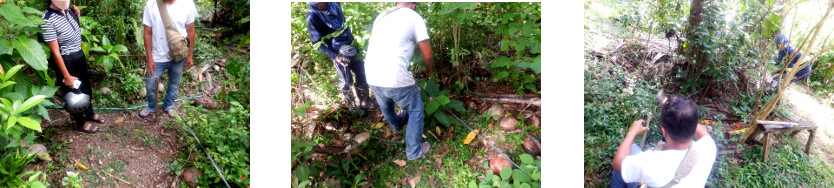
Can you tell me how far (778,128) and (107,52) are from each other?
3355 millimetres

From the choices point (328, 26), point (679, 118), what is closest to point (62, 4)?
point (328, 26)

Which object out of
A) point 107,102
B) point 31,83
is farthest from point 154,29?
point 31,83

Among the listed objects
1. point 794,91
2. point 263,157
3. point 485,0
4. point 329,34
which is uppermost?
point 485,0

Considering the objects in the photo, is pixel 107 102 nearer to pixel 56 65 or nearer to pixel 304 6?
pixel 56 65

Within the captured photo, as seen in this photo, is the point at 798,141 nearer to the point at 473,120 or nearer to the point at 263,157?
the point at 473,120

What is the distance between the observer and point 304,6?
216cm

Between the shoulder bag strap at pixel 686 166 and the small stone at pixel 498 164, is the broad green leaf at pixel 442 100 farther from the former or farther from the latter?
the shoulder bag strap at pixel 686 166

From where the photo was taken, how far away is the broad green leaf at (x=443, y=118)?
2.26 m

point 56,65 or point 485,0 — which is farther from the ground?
point 485,0

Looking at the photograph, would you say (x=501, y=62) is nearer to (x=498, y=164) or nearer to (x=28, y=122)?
(x=498, y=164)

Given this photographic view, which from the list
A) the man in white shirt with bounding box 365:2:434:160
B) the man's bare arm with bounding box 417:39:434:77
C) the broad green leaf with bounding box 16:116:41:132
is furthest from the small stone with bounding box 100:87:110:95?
the man's bare arm with bounding box 417:39:434:77

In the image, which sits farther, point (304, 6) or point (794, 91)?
point (794, 91)

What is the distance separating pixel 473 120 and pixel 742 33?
1396 mm

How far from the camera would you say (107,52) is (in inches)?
90.4
